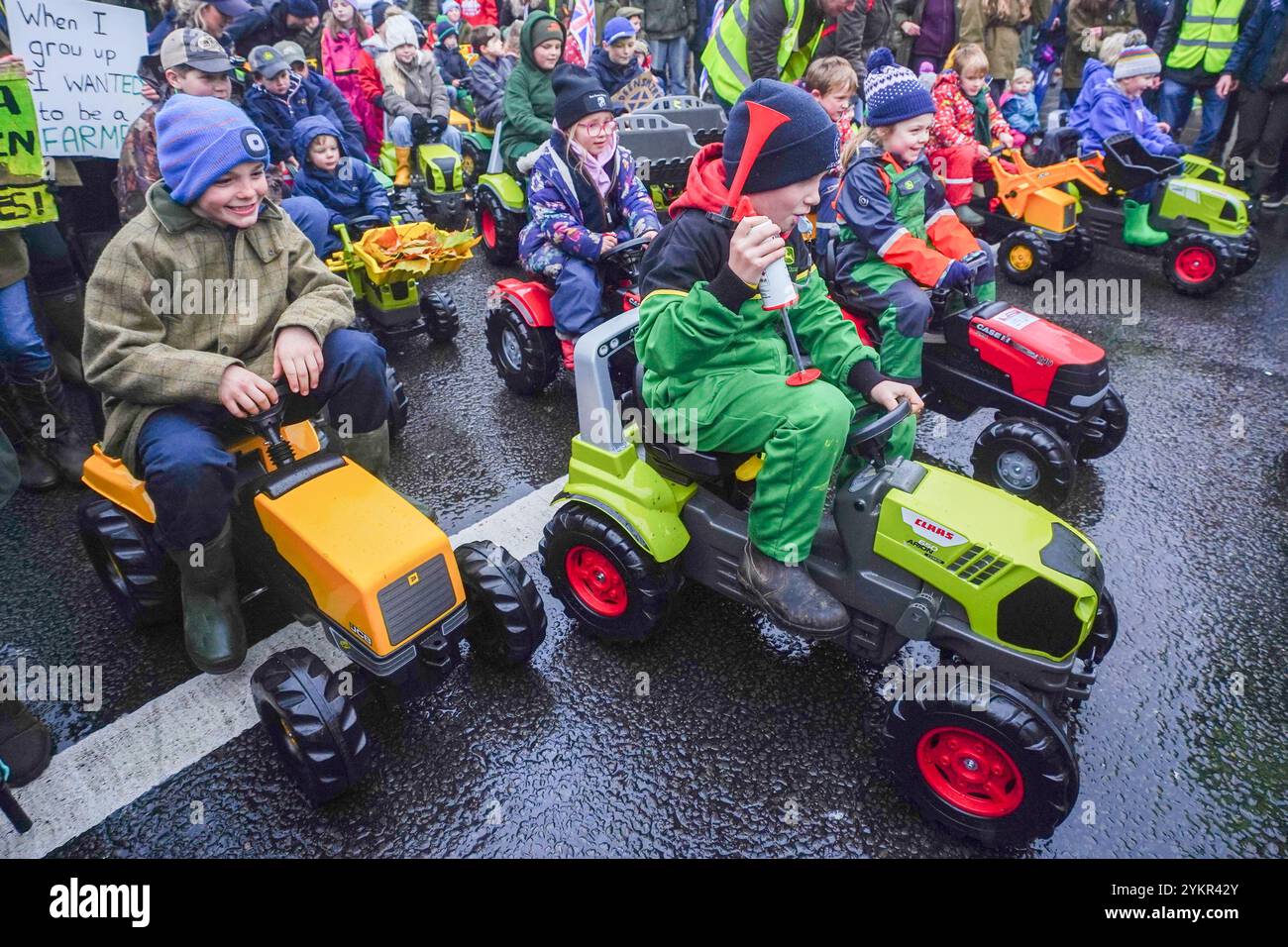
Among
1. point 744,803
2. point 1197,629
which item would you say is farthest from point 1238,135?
point 744,803

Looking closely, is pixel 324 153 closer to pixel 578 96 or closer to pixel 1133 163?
pixel 578 96

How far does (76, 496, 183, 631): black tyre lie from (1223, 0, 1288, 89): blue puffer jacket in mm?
9179

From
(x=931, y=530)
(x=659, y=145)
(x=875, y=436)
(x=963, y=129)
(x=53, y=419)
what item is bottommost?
(x=53, y=419)

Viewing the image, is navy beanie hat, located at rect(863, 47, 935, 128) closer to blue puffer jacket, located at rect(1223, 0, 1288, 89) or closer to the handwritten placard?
the handwritten placard

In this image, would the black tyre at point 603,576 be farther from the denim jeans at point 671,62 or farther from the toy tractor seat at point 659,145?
the denim jeans at point 671,62

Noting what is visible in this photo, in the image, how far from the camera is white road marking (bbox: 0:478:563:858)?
2.33 meters

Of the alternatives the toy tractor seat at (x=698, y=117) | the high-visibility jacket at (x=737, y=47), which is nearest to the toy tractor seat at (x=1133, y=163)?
the high-visibility jacket at (x=737, y=47)

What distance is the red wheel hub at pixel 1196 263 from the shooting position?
19.4 feet

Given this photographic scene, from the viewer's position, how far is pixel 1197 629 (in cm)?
302

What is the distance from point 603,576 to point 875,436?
1107 millimetres

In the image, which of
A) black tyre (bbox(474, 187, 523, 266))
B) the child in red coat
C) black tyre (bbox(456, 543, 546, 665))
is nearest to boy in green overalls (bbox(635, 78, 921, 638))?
black tyre (bbox(456, 543, 546, 665))

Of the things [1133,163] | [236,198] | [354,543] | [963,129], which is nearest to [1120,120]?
[1133,163]

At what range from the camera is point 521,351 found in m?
4.64

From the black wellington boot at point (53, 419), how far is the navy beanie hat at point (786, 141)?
3.30 meters
